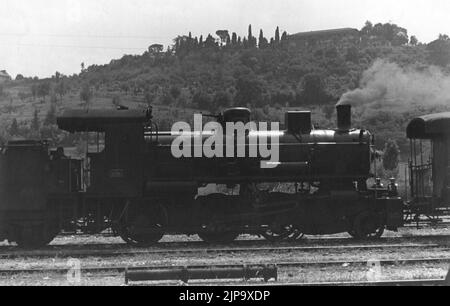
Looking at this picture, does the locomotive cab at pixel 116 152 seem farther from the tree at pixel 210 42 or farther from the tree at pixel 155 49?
the tree at pixel 210 42

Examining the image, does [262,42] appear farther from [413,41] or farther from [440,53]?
[440,53]

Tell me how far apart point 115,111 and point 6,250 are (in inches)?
179

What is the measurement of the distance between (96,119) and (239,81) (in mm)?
53938

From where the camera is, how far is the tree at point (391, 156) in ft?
144

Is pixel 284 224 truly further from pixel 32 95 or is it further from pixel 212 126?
pixel 32 95

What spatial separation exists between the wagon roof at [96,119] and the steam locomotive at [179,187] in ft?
0.09

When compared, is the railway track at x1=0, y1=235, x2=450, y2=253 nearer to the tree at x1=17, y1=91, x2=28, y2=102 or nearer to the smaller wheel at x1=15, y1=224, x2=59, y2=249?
the smaller wheel at x1=15, y1=224, x2=59, y2=249

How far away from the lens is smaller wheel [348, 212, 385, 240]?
1647 centimetres

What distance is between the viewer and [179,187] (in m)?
16.0

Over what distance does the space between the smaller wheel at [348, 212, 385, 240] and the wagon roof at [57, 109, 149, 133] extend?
6.36 metres

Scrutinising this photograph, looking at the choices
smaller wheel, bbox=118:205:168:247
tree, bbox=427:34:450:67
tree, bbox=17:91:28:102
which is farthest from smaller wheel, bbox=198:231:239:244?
tree, bbox=17:91:28:102

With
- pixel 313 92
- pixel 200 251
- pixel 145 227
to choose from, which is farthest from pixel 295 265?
pixel 313 92

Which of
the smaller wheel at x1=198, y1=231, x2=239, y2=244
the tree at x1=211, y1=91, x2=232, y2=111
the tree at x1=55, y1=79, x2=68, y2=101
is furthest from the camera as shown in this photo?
the tree at x1=55, y1=79, x2=68, y2=101

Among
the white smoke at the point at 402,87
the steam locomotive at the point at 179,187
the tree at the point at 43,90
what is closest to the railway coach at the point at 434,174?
the steam locomotive at the point at 179,187
